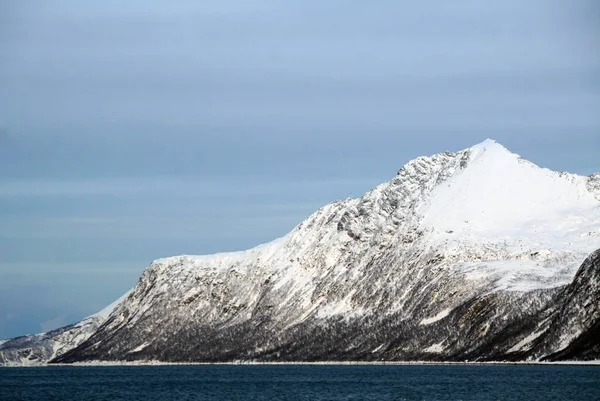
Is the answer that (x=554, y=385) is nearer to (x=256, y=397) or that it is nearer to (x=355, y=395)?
(x=355, y=395)

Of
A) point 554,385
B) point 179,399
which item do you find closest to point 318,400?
point 179,399

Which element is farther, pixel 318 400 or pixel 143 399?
pixel 143 399

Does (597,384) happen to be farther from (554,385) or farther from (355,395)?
(355,395)

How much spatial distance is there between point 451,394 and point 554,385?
755 inches

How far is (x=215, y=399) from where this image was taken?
194 metres

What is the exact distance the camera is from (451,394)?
18688cm

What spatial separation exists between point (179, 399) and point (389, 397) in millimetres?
35856

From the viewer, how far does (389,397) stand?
184125mm

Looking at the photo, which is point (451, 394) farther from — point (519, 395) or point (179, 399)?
point (179, 399)

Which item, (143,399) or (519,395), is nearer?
(519,395)

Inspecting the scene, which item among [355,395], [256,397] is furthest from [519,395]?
[256,397]

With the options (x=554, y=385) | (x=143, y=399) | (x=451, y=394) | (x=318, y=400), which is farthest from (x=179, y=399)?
(x=554, y=385)

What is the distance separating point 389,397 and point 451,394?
33.3ft

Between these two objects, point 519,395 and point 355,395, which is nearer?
point 519,395
